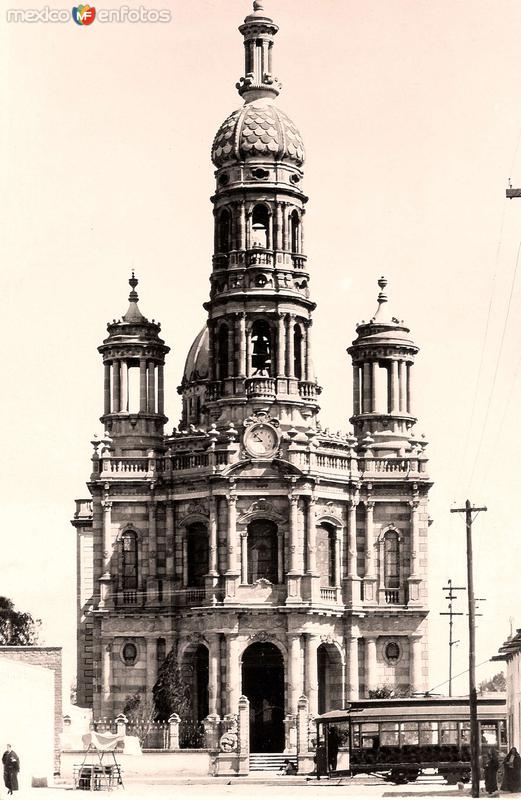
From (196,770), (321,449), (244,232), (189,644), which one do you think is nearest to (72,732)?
(196,770)

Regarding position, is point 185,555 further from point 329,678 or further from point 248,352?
point 248,352

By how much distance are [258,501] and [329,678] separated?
876 centimetres

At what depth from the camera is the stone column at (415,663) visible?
10312 centimetres

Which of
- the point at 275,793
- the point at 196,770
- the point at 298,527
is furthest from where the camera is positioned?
the point at 298,527

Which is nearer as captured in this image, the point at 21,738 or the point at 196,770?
the point at 21,738

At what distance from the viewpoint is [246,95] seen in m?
108

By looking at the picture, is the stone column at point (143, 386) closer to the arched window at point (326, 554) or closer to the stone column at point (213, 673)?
the arched window at point (326, 554)

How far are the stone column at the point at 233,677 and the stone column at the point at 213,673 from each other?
0.48 meters

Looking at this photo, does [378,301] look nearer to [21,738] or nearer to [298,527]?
[298,527]

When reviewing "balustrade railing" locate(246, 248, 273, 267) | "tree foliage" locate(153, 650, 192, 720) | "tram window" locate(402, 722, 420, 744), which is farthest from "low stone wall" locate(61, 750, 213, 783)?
"balustrade railing" locate(246, 248, 273, 267)

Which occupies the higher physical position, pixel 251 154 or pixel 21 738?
pixel 251 154

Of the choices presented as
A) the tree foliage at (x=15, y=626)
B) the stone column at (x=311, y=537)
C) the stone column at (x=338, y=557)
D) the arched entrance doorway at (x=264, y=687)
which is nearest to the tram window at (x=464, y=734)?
the arched entrance doorway at (x=264, y=687)

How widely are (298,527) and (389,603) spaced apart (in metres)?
6.49

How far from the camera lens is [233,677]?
3903 inches
